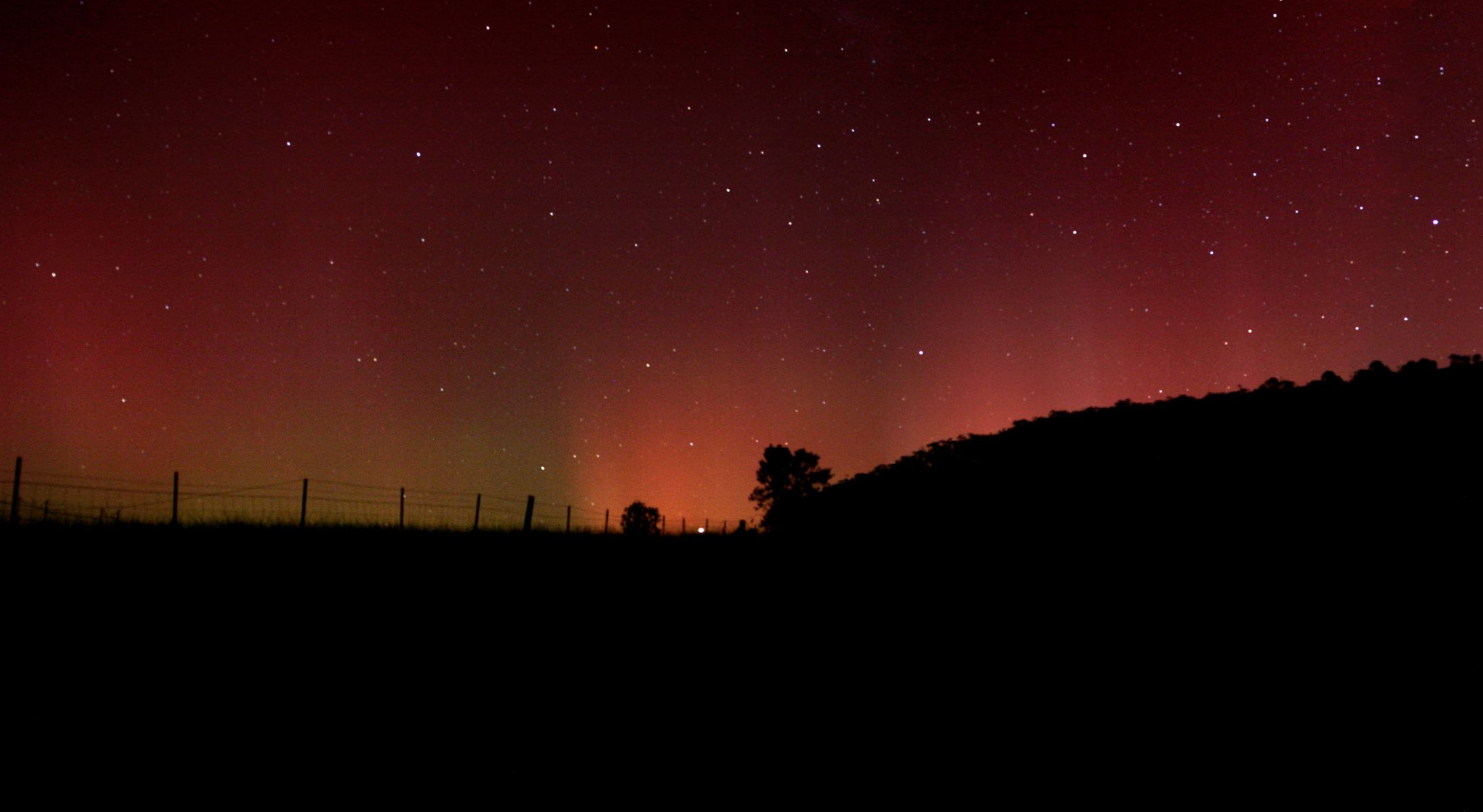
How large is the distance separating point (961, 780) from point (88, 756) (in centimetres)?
451

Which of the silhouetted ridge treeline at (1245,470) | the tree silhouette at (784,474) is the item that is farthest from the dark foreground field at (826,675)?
the tree silhouette at (784,474)

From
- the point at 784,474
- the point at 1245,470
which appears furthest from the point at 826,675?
the point at 784,474

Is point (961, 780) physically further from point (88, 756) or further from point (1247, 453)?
point (1247, 453)

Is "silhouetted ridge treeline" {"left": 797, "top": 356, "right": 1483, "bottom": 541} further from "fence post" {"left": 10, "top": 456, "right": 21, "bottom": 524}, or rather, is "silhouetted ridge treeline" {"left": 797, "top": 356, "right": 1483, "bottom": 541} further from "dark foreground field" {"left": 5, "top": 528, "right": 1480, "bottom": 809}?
"fence post" {"left": 10, "top": 456, "right": 21, "bottom": 524}

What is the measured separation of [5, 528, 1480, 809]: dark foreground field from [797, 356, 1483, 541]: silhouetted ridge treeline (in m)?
0.89

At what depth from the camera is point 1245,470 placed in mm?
9344

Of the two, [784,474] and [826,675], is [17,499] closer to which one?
[826,675]

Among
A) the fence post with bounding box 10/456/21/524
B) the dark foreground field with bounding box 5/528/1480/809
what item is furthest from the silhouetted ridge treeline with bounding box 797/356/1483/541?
the fence post with bounding box 10/456/21/524

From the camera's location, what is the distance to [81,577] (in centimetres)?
757

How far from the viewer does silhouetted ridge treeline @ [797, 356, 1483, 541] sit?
25.7ft

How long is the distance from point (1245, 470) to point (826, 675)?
6.57 metres

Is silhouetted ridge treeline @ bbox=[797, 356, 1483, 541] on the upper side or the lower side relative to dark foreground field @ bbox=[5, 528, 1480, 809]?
upper

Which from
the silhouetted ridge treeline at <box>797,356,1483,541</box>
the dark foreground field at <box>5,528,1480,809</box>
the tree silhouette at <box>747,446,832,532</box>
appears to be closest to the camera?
the dark foreground field at <box>5,528,1480,809</box>

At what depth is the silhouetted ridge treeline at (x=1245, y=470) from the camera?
25.7 ft
